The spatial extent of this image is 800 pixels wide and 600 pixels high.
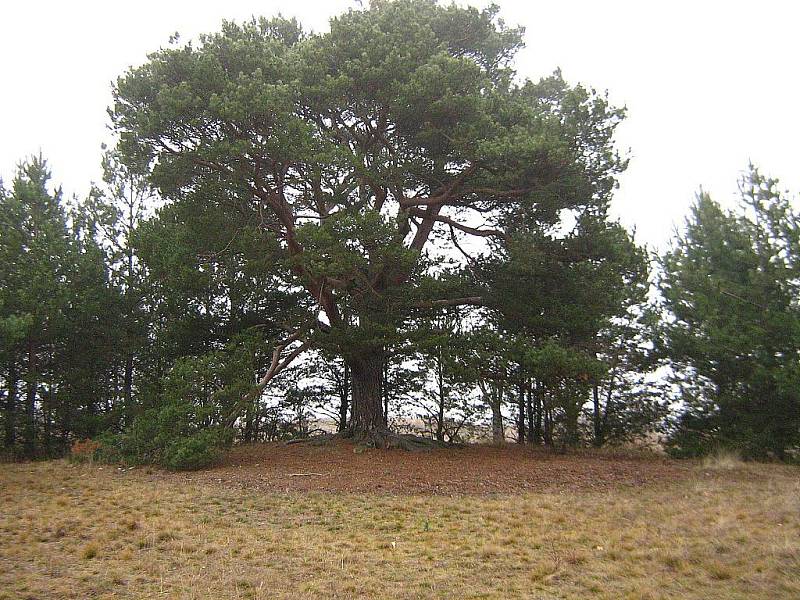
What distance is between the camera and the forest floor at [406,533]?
4.47 meters

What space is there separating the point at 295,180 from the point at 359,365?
14.3 feet

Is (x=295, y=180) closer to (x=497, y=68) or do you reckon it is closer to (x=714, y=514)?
(x=497, y=68)

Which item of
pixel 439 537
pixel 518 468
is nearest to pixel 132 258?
pixel 518 468

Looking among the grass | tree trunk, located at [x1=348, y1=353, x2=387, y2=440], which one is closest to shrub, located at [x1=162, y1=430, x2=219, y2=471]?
the grass

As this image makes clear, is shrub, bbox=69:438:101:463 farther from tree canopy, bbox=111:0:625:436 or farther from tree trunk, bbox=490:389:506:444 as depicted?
tree trunk, bbox=490:389:506:444

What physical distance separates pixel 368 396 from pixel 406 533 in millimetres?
7327

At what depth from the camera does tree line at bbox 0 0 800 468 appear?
1048 centimetres

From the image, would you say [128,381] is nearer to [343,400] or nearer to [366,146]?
[343,400]

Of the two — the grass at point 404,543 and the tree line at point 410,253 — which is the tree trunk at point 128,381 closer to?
the tree line at point 410,253

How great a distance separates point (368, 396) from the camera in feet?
44.7

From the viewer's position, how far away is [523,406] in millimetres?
14914

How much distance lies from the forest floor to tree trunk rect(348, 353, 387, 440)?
9.26 ft

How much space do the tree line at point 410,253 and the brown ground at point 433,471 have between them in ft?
3.14

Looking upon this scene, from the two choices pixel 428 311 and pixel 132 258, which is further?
pixel 132 258
